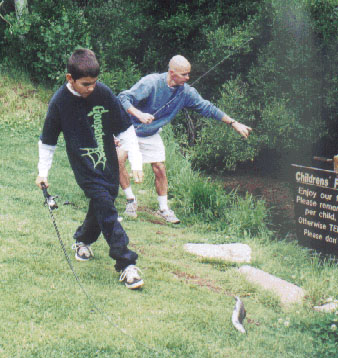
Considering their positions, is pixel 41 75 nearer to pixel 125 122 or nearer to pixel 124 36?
pixel 124 36

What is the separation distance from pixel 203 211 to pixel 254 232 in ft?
2.21

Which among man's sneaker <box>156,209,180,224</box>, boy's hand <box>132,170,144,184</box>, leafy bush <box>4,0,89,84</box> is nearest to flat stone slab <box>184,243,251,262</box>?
man's sneaker <box>156,209,180,224</box>

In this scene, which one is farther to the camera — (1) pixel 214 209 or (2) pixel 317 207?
(1) pixel 214 209

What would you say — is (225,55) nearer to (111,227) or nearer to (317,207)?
(317,207)

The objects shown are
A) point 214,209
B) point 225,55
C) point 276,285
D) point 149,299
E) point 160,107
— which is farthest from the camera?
point 225,55

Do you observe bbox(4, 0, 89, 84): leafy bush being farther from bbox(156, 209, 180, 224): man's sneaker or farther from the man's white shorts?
bbox(156, 209, 180, 224): man's sneaker

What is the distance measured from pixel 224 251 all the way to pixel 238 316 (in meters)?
1.60

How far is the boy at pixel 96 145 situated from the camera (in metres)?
3.70

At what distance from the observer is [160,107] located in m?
5.64

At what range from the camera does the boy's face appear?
139 inches

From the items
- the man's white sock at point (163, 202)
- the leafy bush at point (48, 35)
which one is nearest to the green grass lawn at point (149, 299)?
the man's white sock at point (163, 202)

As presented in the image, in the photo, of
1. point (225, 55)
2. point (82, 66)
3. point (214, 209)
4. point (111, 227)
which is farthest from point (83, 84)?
point (225, 55)

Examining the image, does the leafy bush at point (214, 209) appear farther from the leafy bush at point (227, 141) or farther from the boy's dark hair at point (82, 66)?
the boy's dark hair at point (82, 66)

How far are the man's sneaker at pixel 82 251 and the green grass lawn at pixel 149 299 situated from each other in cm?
6
